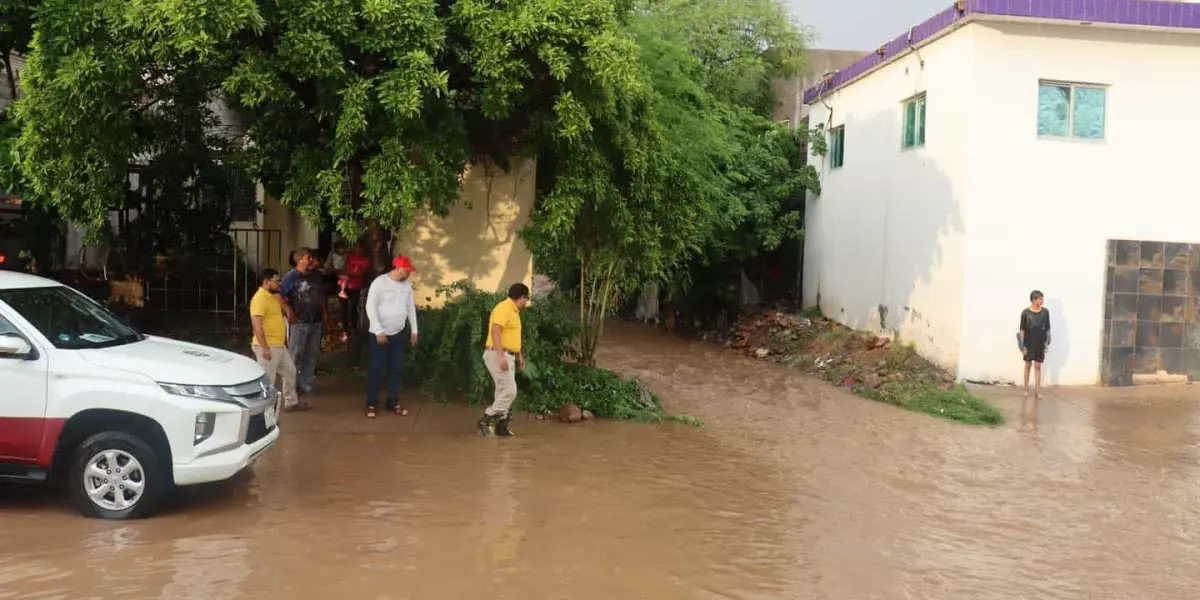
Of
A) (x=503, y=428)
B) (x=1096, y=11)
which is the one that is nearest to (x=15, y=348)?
(x=503, y=428)

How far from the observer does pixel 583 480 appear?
8070 mm

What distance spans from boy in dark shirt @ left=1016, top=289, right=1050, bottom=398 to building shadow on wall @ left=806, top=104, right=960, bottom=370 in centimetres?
106

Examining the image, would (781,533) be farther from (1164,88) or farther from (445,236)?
(1164,88)

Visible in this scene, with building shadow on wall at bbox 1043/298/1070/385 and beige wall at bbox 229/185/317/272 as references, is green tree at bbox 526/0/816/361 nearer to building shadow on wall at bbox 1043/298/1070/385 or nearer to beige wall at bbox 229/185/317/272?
beige wall at bbox 229/185/317/272

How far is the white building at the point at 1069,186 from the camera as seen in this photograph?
13.7m

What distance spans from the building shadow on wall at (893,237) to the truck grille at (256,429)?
10260 mm

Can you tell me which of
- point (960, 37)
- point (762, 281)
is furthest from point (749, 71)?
point (960, 37)

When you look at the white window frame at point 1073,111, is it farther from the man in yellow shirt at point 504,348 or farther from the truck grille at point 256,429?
the truck grille at point 256,429

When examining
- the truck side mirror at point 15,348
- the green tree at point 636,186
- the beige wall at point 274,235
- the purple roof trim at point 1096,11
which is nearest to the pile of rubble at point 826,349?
the green tree at point 636,186

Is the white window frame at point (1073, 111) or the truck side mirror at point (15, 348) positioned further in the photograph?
the white window frame at point (1073, 111)

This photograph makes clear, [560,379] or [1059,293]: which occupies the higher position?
[1059,293]

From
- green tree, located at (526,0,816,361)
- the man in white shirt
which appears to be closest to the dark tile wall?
green tree, located at (526,0,816,361)

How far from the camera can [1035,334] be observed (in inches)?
504

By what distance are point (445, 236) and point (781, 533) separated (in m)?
6.72
